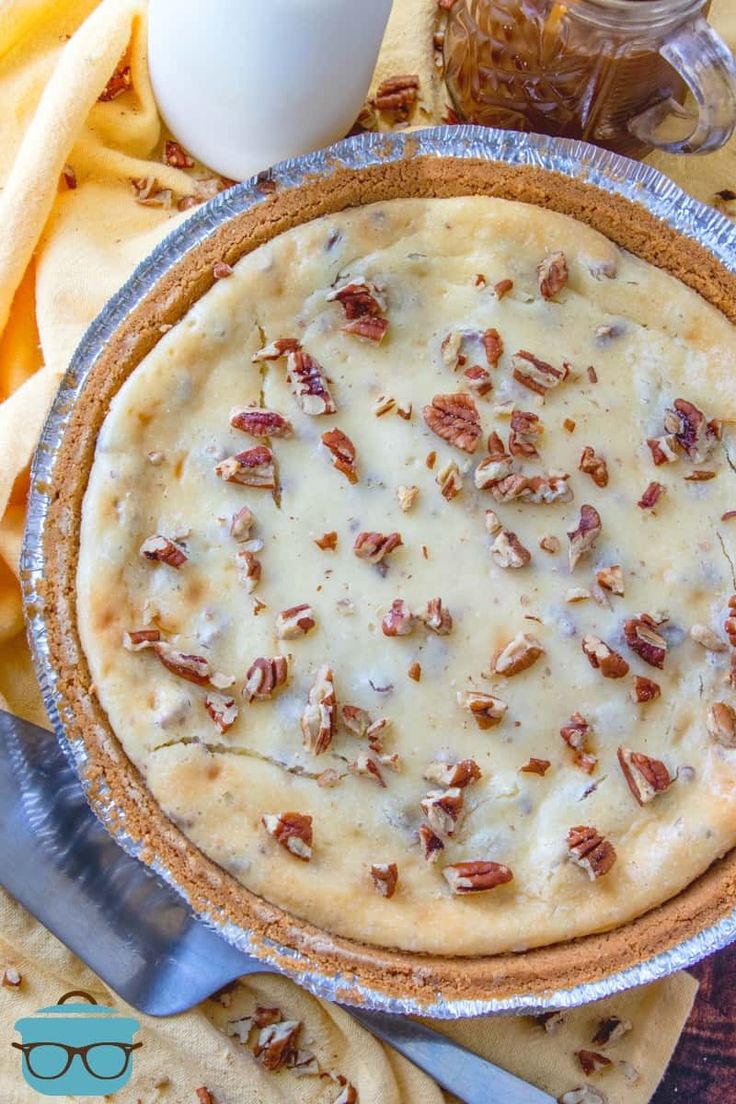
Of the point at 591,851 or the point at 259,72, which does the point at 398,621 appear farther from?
the point at 259,72

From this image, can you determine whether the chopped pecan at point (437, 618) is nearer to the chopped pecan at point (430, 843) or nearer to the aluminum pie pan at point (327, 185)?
the chopped pecan at point (430, 843)

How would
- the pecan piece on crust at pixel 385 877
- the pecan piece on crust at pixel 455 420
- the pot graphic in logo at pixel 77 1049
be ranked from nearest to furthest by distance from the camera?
1. the pecan piece on crust at pixel 385 877
2. the pecan piece on crust at pixel 455 420
3. the pot graphic in logo at pixel 77 1049

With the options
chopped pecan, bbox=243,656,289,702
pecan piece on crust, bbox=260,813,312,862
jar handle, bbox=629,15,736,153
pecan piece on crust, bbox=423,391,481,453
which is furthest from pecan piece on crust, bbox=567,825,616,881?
jar handle, bbox=629,15,736,153

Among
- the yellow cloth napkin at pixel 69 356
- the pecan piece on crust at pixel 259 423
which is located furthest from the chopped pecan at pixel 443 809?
the pecan piece on crust at pixel 259 423

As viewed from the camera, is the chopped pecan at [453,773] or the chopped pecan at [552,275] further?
the chopped pecan at [552,275]

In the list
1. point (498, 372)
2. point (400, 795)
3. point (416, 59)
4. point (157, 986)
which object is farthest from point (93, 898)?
point (416, 59)

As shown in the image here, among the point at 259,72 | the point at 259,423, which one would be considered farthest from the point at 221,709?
the point at 259,72
